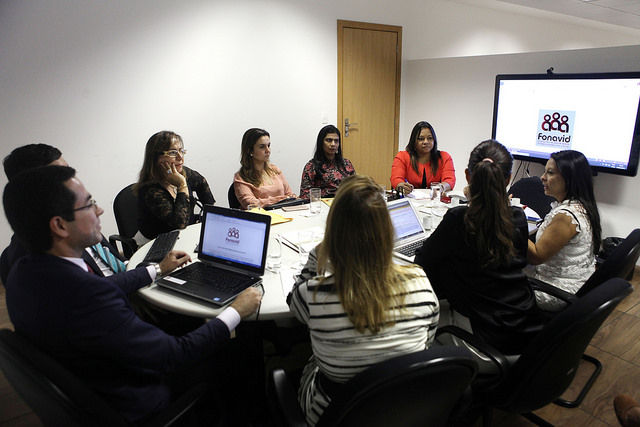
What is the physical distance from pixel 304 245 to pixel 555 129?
9.46 ft

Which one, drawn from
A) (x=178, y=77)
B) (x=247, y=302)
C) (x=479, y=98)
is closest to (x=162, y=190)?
(x=247, y=302)

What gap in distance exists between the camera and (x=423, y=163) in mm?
3711

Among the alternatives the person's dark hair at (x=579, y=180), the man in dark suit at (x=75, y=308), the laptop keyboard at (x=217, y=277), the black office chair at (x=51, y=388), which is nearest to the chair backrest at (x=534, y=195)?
the person's dark hair at (x=579, y=180)

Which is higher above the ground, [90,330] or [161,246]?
[90,330]

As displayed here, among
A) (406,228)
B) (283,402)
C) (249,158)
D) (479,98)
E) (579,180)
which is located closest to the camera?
(283,402)

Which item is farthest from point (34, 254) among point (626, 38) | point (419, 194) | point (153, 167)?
point (626, 38)

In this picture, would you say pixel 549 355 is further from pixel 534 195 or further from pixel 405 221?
pixel 534 195

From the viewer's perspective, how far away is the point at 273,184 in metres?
3.38

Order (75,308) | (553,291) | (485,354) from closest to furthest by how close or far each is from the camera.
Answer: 1. (75,308)
2. (485,354)
3. (553,291)

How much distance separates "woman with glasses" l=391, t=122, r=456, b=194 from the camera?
143 inches

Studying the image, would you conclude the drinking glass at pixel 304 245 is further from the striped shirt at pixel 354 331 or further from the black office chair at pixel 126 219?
the black office chair at pixel 126 219

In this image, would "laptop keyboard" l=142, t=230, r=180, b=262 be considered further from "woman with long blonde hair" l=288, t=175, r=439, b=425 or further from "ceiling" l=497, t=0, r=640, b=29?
"ceiling" l=497, t=0, r=640, b=29

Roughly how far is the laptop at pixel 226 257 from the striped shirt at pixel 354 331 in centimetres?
56

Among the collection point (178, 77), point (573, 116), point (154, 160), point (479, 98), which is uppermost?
point (178, 77)
